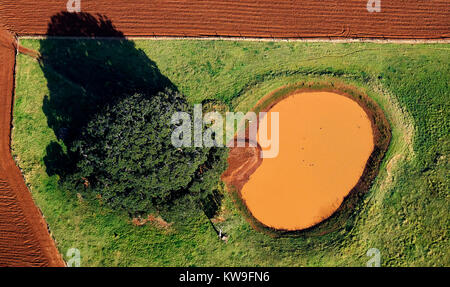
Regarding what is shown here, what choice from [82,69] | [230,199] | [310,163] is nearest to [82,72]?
[82,69]

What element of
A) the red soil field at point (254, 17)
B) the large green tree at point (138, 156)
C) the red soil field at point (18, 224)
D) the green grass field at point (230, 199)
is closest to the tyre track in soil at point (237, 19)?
the red soil field at point (254, 17)

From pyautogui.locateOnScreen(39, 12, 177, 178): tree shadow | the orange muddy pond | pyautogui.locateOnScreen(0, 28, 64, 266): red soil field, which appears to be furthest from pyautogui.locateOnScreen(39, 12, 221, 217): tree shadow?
the orange muddy pond

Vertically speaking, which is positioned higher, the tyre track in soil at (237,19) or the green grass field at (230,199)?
the tyre track in soil at (237,19)

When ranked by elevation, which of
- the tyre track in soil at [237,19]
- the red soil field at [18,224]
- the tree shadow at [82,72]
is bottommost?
the red soil field at [18,224]

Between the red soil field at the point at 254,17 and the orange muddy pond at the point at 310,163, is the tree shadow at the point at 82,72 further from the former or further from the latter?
the orange muddy pond at the point at 310,163

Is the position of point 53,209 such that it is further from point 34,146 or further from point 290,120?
point 290,120

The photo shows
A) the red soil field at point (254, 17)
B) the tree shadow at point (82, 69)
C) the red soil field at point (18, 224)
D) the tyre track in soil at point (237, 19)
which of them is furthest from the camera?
the red soil field at point (254, 17)
